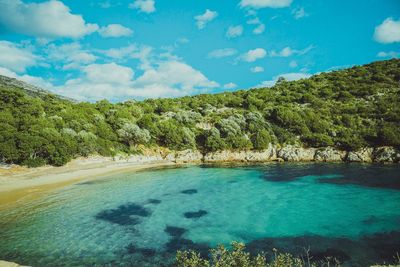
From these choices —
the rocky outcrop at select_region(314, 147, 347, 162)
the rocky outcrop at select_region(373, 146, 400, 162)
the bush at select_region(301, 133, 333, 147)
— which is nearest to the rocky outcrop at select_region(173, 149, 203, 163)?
the bush at select_region(301, 133, 333, 147)

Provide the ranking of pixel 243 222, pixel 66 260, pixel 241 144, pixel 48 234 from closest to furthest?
1. pixel 66 260
2. pixel 48 234
3. pixel 243 222
4. pixel 241 144

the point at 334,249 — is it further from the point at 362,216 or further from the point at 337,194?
the point at 337,194

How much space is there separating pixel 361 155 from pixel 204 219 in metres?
22.5

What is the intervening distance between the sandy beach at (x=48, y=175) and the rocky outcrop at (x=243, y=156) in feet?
23.6

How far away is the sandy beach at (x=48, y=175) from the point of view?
18.5 metres

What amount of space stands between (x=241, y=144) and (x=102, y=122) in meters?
18.7

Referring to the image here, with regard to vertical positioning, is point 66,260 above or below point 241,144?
below

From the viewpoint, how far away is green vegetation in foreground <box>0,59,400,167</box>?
2558 cm

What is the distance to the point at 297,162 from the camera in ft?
101

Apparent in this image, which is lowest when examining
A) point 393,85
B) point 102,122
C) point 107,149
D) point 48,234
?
point 48,234

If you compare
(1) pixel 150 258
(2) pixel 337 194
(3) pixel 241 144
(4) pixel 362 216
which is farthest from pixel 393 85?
(1) pixel 150 258

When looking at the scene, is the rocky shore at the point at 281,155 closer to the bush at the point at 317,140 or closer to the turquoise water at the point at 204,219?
the bush at the point at 317,140

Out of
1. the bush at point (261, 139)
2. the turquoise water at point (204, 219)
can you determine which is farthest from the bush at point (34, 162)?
the bush at point (261, 139)

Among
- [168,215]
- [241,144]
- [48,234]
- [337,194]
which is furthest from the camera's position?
[241,144]
